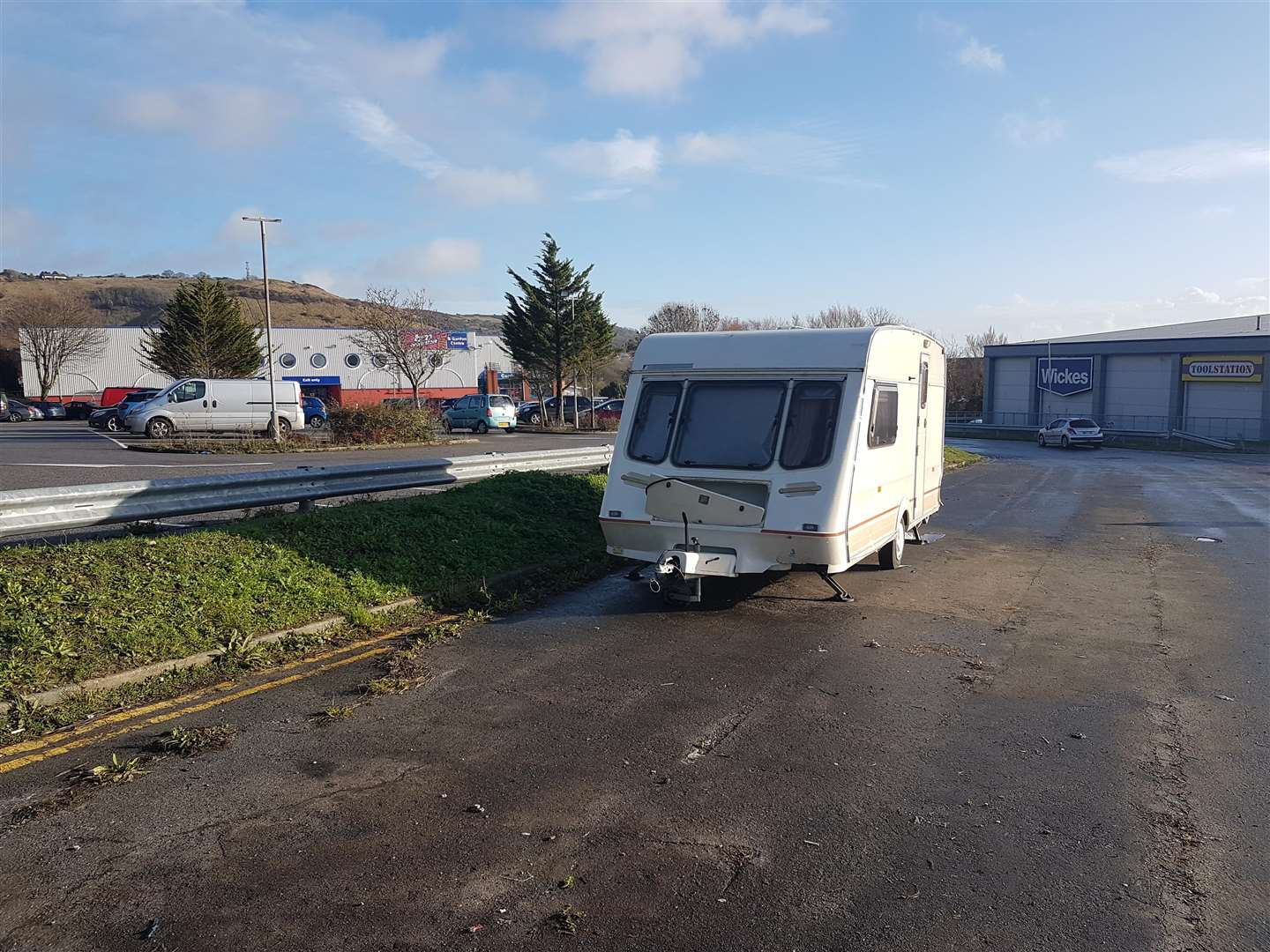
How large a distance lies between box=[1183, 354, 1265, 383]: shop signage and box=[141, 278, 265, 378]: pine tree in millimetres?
46757

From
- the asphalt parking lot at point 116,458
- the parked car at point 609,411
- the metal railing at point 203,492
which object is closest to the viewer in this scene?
the metal railing at point 203,492

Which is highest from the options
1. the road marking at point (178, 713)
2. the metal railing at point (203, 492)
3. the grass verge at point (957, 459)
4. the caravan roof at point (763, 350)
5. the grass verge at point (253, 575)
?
the caravan roof at point (763, 350)

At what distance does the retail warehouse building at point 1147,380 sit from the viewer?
46594 mm

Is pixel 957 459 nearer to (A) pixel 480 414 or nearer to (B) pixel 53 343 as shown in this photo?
(A) pixel 480 414

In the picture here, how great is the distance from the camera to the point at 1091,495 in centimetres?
2009

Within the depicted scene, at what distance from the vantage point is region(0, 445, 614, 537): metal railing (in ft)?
27.6

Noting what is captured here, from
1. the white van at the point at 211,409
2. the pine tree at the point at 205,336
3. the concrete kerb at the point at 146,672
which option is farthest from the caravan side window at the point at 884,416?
the pine tree at the point at 205,336

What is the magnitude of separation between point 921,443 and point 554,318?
3706cm

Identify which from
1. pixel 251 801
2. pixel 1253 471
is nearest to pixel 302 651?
pixel 251 801

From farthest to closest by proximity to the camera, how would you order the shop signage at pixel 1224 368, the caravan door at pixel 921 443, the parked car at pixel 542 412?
the parked car at pixel 542 412
the shop signage at pixel 1224 368
the caravan door at pixel 921 443

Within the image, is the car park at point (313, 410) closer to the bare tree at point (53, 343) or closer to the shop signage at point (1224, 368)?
the bare tree at point (53, 343)

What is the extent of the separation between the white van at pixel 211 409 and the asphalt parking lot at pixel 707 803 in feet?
76.2

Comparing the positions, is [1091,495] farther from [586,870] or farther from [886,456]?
[586,870]

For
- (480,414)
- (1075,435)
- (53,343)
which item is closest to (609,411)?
(480,414)
